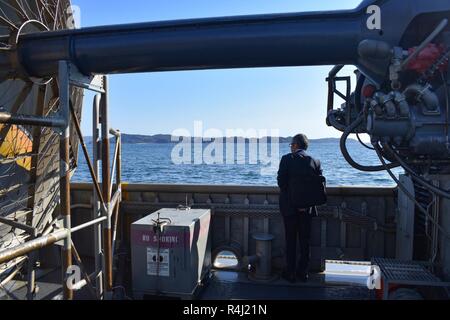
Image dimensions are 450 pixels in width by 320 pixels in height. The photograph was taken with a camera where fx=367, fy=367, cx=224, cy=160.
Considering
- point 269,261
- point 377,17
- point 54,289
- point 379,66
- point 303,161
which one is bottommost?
point 54,289

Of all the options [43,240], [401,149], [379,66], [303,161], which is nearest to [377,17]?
[379,66]

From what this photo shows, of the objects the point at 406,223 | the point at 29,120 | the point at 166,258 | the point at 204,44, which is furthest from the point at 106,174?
the point at 406,223

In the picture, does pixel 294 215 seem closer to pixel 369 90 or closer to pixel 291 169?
pixel 291 169

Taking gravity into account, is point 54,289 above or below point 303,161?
below

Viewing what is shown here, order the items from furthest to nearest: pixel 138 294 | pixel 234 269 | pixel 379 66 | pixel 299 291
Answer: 1. pixel 234 269
2. pixel 299 291
3. pixel 138 294
4. pixel 379 66

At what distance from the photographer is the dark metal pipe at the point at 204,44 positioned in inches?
109

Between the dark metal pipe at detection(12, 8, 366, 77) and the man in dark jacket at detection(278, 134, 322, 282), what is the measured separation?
7.03ft

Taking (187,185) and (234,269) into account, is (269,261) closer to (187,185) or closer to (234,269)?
(234,269)

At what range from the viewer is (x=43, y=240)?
2.57 metres

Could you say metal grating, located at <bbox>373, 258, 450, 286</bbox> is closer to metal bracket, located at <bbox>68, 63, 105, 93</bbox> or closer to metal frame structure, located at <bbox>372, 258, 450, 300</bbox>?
metal frame structure, located at <bbox>372, 258, 450, 300</bbox>

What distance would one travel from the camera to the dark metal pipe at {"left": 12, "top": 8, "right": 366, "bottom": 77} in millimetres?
2758

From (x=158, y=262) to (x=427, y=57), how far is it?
340cm

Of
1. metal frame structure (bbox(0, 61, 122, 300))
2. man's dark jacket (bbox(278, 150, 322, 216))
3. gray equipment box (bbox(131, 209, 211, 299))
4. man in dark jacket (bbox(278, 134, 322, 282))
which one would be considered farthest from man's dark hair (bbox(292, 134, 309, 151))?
metal frame structure (bbox(0, 61, 122, 300))

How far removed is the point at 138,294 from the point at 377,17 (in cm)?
383
